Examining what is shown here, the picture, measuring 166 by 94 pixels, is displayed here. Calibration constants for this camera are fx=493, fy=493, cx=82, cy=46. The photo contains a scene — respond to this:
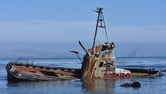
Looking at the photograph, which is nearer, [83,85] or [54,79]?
[83,85]

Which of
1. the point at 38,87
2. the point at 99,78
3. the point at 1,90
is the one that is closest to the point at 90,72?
the point at 99,78

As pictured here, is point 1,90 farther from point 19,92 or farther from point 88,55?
point 88,55

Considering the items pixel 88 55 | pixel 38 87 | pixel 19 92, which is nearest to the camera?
pixel 19 92

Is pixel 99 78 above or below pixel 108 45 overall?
below

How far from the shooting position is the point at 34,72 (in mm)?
70438

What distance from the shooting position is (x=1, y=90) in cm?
5994

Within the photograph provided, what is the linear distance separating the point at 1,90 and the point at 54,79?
12.8m

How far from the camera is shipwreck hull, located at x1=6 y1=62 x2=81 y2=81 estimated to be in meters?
69.4

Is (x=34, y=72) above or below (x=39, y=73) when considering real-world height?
above

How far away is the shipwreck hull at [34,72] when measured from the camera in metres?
69.4

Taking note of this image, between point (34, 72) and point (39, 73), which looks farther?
point (39, 73)

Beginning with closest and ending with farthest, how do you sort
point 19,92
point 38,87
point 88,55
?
point 19,92
point 38,87
point 88,55

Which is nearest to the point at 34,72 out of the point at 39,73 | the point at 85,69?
the point at 39,73

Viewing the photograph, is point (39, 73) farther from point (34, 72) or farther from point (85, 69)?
point (85, 69)
